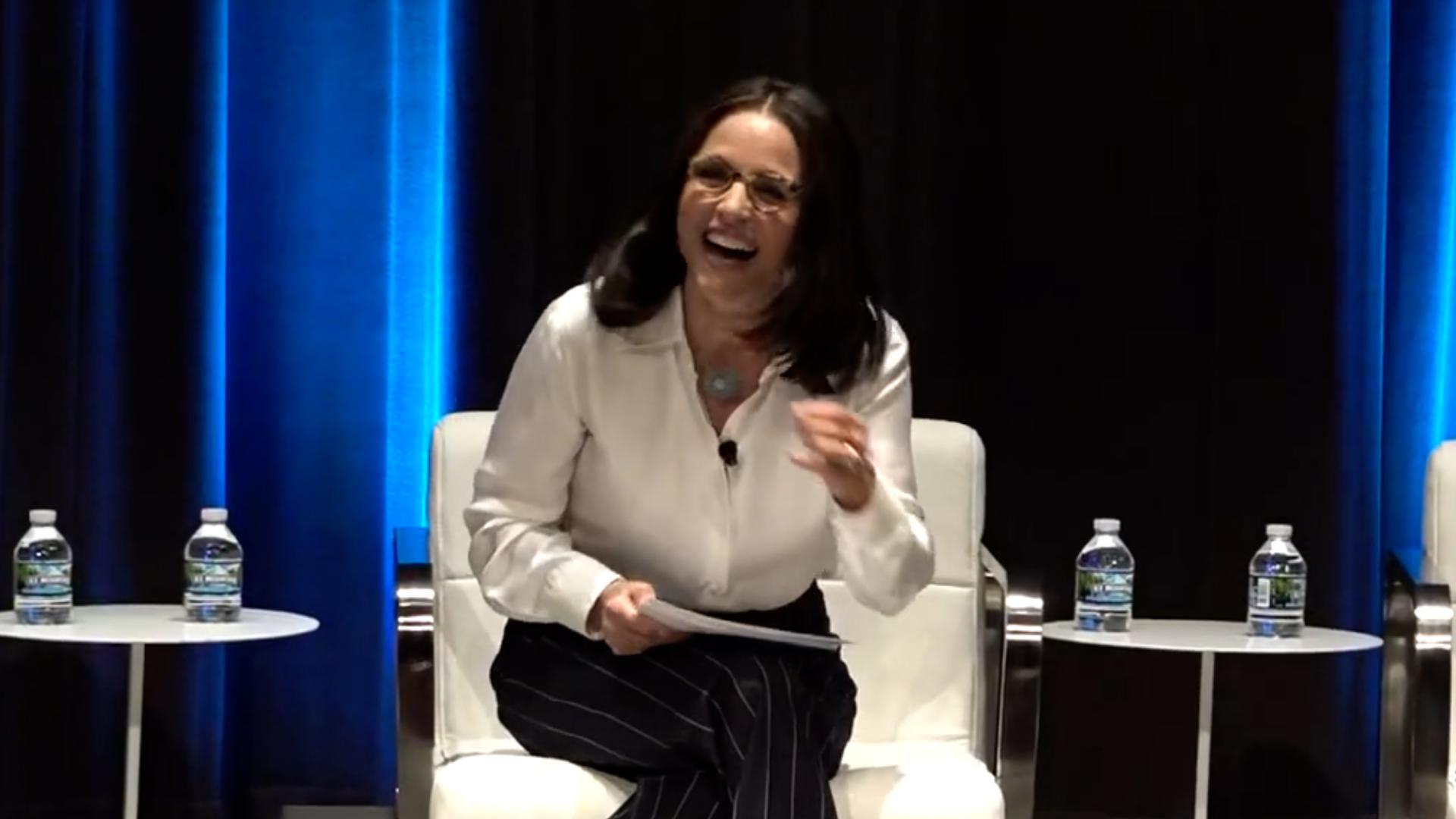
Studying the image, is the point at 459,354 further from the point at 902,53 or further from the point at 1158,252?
the point at 1158,252

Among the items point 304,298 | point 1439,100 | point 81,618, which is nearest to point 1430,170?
point 1439,100

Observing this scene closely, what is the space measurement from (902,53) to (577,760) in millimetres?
1641

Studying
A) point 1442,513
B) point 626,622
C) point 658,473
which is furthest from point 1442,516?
point 626,622

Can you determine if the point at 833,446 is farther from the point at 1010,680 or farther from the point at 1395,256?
the point at 1395,256

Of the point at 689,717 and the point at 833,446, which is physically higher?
the point at 833,446

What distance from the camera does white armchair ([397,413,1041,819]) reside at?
7.72 ft

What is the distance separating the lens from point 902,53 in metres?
3.54

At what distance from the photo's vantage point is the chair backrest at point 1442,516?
300 centimetres

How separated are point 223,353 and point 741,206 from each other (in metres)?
1.45

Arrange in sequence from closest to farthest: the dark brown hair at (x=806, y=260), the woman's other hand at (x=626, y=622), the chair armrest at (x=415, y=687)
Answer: the woman's other hand at (x=626, y=622) → the dark brown hair at (x=806, y=260) → the chair armrest at (x=415, y=687)

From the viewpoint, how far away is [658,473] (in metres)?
2.37

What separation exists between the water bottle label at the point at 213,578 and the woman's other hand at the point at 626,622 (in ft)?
3.21

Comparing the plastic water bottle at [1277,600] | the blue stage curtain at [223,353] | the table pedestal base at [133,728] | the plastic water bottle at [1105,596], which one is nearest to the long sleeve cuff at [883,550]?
the plastic water bottle at [1105,596]

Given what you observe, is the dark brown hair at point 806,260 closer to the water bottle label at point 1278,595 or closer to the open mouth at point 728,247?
the open mouth at point 728,247
